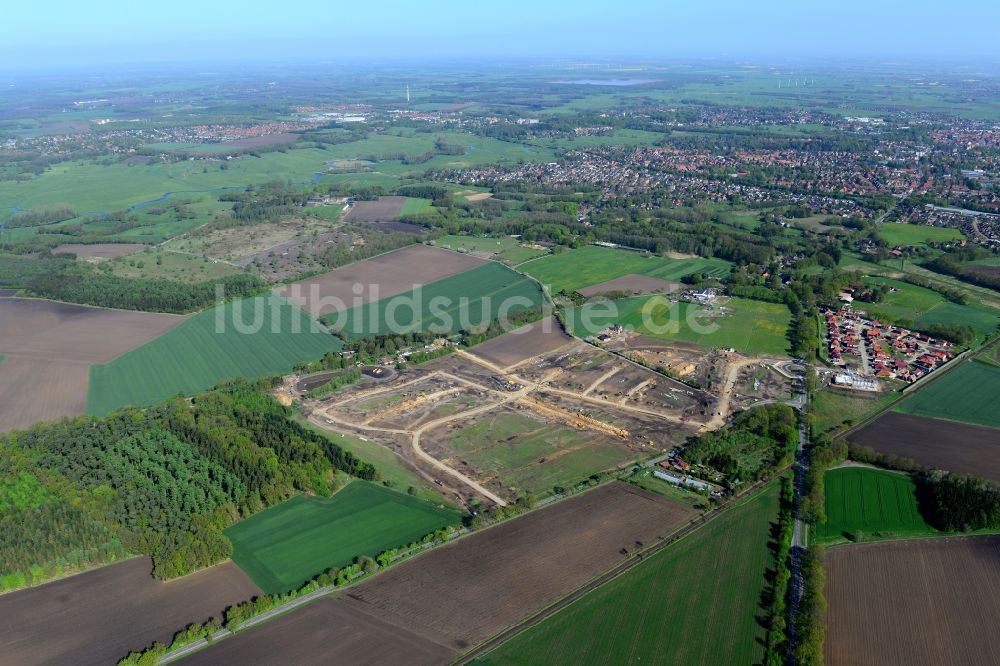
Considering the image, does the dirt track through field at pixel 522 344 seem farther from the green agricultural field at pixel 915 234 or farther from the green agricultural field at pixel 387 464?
the green agricultural field at pixel 915 234

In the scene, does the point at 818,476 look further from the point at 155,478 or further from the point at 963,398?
the point at 155,478

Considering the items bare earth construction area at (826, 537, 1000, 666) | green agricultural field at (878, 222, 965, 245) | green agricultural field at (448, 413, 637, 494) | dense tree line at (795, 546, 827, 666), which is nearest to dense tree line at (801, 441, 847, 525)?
bare earth construction area at (826, 537, 1000, 666)

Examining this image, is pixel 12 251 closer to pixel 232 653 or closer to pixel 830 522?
pixel 232 653

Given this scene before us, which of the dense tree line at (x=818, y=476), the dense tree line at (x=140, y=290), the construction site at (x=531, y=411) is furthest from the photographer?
the dense tree line at (x=140, y=290)

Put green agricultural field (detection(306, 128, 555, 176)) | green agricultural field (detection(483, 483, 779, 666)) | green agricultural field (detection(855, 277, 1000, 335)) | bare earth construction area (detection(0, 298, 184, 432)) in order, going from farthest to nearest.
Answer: green agricultural field (detection(306, 128, 555, 176)), green agricultural field (detection(855, 277, 1000, 335)), bare earth construction area (detection(0, 298, 184, 432)), green agricultural field (detection(483, 483, 779, 666))

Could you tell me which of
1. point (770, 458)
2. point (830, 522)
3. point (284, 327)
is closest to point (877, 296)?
point (770, 458)

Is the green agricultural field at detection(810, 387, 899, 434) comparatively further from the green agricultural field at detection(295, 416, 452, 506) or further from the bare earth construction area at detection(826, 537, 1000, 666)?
the green agricultural field at detection(295, 416, 452, 506)

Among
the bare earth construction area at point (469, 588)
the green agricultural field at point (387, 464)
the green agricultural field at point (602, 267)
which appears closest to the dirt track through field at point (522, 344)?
the green agricultural field at point (602, 267)
